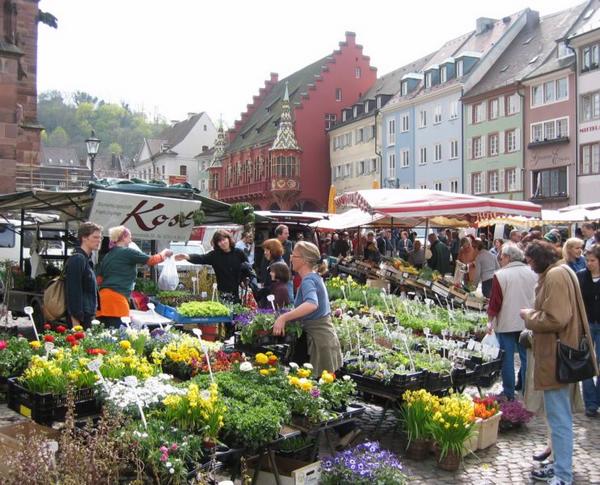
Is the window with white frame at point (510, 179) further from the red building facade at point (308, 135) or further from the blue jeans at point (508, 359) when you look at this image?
the blue jeans at point (508, 359)

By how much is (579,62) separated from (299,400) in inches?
1452

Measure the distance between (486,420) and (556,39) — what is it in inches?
1522

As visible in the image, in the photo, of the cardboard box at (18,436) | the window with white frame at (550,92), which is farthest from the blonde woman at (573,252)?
the window with white frame at (550,92)

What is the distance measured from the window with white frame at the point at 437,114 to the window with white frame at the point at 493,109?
4857mm

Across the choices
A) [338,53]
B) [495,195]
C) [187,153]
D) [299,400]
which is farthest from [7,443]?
[187,153]

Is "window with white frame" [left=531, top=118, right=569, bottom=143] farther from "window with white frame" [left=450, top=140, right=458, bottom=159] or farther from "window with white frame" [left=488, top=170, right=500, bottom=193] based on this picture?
"window with white frame" [left=450, top=140, right=458, bottom=159]

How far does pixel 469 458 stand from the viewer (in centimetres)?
622

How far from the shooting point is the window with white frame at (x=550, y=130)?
38.2 m

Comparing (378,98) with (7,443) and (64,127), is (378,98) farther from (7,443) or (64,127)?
(64,127)

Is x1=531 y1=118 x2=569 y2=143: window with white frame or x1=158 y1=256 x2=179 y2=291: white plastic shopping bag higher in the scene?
x1=531 y1=118 x2=569 y2=143: window with white frame

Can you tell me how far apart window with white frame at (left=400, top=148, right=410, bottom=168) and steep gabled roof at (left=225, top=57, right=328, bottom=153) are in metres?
12.9

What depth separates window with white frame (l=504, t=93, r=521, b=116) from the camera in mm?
41391

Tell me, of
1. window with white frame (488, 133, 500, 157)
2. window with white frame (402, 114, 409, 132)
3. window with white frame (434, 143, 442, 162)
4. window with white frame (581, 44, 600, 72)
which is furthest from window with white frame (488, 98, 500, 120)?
window with white frame (402, 114, 409, 132)

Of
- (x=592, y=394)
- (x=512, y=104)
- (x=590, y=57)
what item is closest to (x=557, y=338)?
(x=592, y=394)
